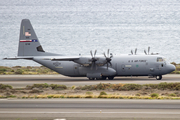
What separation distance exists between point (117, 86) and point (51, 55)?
17680 millimetres

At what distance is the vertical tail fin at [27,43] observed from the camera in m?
45.5

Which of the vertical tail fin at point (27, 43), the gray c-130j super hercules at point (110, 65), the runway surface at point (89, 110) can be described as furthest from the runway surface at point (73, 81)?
the runway surface at point (89, 110)

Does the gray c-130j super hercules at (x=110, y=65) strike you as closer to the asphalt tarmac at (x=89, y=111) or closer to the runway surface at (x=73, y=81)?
the runway surface at (x=73, y=81)

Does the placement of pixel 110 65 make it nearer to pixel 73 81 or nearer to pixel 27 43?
pixel 73 81

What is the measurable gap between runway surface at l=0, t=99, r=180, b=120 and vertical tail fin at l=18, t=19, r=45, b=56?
2697 centimetres

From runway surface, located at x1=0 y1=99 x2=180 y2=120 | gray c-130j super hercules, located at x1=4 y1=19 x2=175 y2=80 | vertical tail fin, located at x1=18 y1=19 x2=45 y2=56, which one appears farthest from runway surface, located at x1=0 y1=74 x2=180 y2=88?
runway surface, located at x1=0 y1=99 x2=180 y2=120

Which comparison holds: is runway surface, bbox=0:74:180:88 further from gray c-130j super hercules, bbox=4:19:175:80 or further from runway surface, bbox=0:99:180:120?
runway surface, bbox=0:99:180:120

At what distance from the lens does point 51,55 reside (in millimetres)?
44750

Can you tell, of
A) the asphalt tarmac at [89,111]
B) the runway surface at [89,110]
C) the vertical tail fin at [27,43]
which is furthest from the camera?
the vertical tail fin at [27,43]

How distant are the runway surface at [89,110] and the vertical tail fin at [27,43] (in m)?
27.0

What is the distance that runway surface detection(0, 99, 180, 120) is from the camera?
14.5 meters

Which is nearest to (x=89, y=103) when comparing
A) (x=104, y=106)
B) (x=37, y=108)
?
(x=104, y=106)

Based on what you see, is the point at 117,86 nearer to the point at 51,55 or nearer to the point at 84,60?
the point at 84,60

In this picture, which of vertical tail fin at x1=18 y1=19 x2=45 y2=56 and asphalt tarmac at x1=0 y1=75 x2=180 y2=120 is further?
vertical tail fin at x1=18 y1=19 x2=45 y2=56
